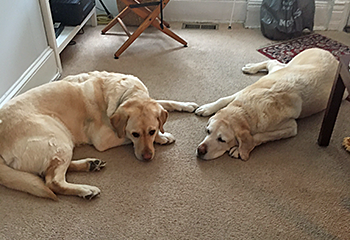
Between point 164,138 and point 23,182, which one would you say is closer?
point 23,182

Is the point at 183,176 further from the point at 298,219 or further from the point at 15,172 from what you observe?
the point at 15,172

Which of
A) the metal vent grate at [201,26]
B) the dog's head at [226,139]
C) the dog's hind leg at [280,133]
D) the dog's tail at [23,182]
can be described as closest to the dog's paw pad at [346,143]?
the dog's hind leg at [280,133]

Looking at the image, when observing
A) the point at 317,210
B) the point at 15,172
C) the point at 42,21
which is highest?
the point at 42,21

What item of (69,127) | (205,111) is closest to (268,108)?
(205,111)

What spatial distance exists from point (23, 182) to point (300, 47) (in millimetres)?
2796

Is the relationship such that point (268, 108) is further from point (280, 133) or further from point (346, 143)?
point (346, 143)

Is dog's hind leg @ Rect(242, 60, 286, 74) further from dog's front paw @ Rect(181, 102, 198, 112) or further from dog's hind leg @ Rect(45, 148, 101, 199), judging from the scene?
dog's hind leg @ Rect(45, 148, 101, 199)

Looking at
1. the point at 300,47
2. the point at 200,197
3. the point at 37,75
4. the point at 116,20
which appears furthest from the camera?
the point at 116,20

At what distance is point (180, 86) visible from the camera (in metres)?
2.70

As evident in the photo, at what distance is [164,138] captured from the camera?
2102mm

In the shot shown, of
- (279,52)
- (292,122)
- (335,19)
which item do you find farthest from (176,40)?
(335,19)

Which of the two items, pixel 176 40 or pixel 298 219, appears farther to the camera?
pixel 176 40

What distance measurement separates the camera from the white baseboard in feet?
7.46

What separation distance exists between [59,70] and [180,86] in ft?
3.45
